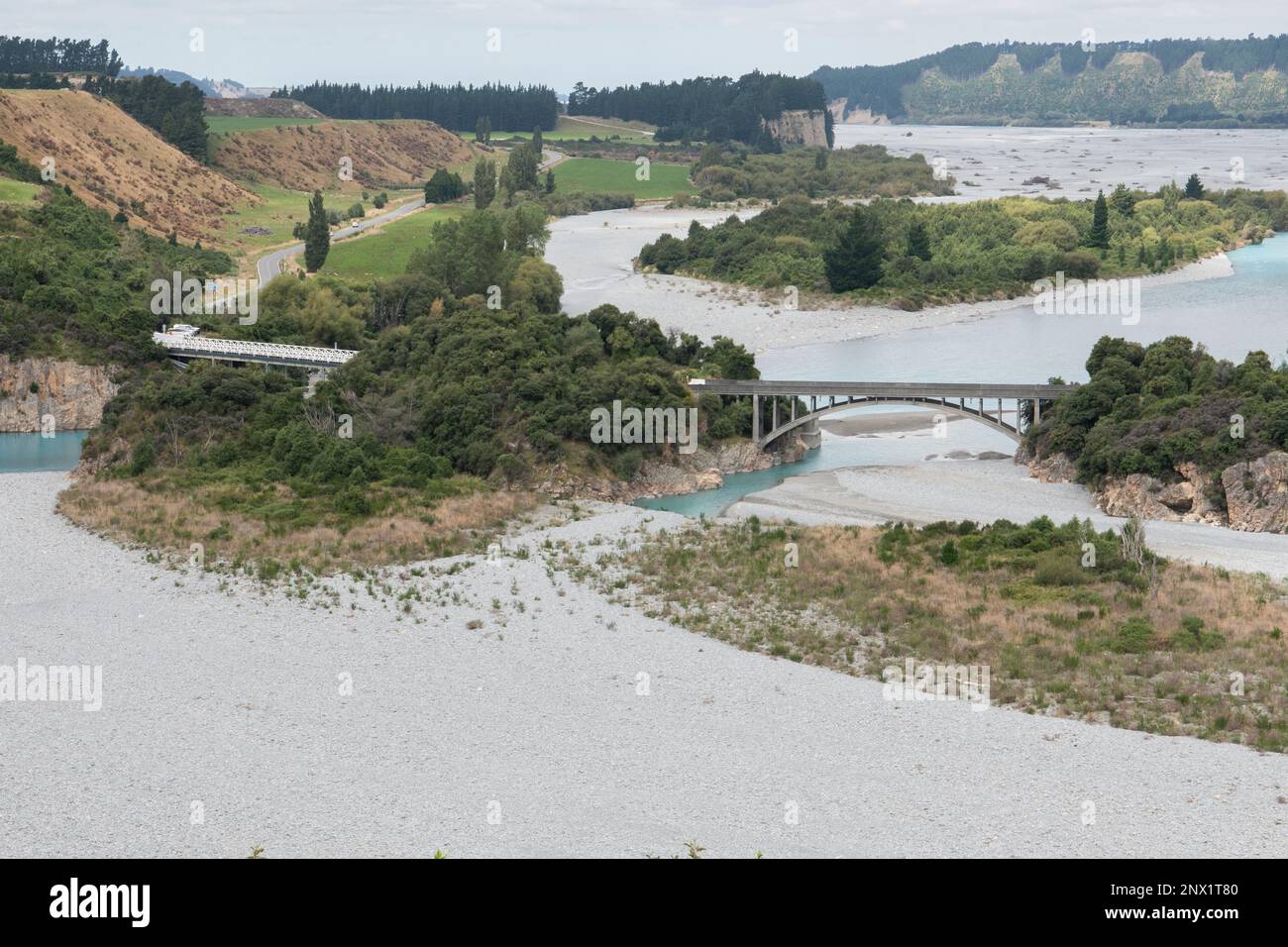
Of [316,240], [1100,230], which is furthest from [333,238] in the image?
[1100,230]

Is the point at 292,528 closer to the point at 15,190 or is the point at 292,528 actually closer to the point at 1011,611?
the point at 1011,611

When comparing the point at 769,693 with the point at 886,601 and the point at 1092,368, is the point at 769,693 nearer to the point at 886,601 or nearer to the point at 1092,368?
the point at 886,601

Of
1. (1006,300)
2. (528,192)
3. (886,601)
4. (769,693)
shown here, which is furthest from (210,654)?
(528,192)

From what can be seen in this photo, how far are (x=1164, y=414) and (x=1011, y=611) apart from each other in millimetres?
21137

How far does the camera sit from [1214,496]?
6159 centimetres

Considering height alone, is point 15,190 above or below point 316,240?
above

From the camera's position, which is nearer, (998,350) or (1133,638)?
(1133,638)

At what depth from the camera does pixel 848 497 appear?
6700 centimetres

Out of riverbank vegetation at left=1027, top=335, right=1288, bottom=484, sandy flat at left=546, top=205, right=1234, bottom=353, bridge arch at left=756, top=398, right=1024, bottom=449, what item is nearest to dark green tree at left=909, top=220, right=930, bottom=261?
sandy flat at left=546, top=205, right=1234, bottom=353

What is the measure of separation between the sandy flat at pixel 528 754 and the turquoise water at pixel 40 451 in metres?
27.4

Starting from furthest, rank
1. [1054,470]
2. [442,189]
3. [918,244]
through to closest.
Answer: [442,189]
[918,244]
[1054,470]

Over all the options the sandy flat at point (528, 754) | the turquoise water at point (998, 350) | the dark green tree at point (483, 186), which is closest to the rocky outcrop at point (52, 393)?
the turquoise water at point (998, 350)

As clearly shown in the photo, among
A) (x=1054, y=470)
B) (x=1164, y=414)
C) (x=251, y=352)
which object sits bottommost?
(x=1054, y=470)

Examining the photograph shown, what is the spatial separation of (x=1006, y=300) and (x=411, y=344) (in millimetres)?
59545
